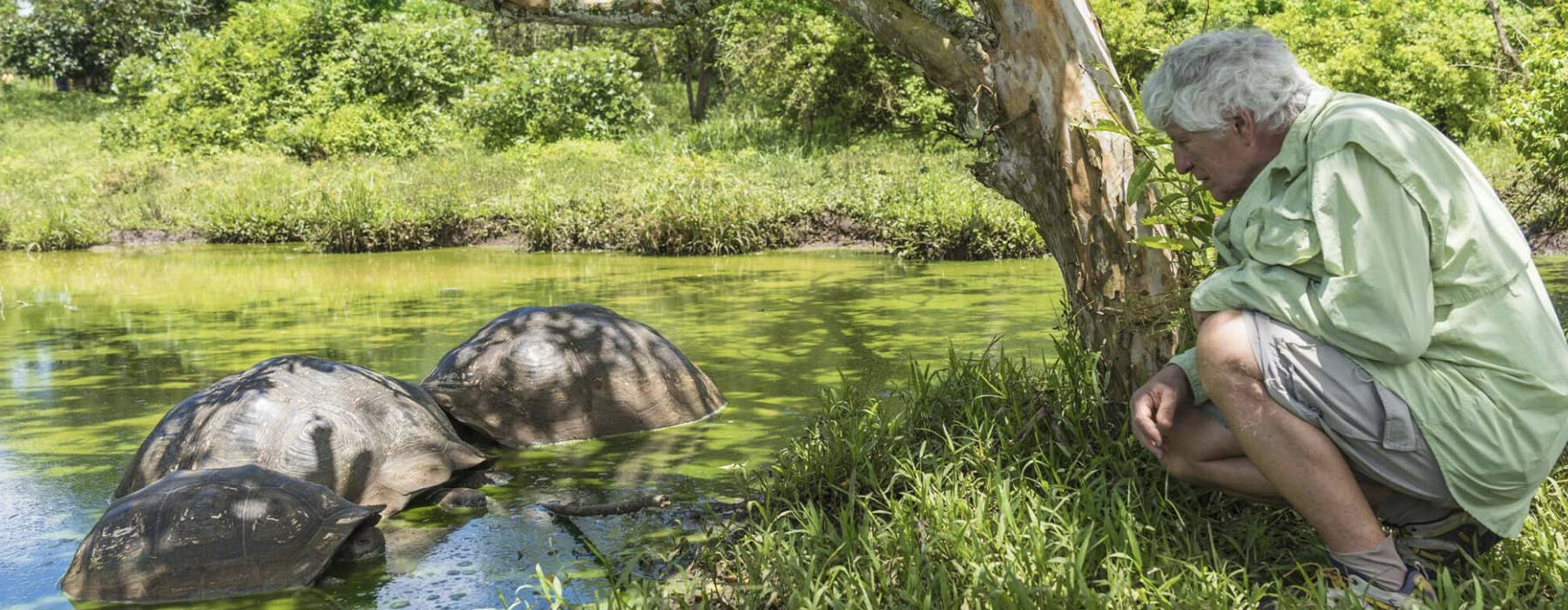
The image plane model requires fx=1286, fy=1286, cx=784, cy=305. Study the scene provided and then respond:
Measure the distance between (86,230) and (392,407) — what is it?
12799 mm

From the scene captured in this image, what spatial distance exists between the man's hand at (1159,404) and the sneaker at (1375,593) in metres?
0.48

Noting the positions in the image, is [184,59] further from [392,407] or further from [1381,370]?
[1381,370]

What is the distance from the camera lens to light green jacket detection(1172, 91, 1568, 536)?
8.77 feet

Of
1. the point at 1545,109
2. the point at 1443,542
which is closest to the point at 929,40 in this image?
the point at 1443,542

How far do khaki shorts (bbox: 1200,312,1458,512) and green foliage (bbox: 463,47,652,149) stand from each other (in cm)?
1987

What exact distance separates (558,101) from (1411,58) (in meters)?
13.3

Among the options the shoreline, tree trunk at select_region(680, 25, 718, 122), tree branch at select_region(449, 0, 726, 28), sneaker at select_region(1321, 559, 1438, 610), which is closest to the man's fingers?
sneaker at select_region(1321, 559, 1438, 610)

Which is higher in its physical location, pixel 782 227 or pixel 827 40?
pixel 827 40

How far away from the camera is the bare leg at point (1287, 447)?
282 cm

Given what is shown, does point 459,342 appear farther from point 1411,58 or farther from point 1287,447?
point 1411,58

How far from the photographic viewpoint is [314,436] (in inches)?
192

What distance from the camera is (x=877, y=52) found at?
794 inches

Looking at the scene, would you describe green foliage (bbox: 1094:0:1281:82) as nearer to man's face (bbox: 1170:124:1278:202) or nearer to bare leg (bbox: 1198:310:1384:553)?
man's face (bbox: 1170:124:1278:202)

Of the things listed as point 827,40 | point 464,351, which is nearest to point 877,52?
point 827,40
